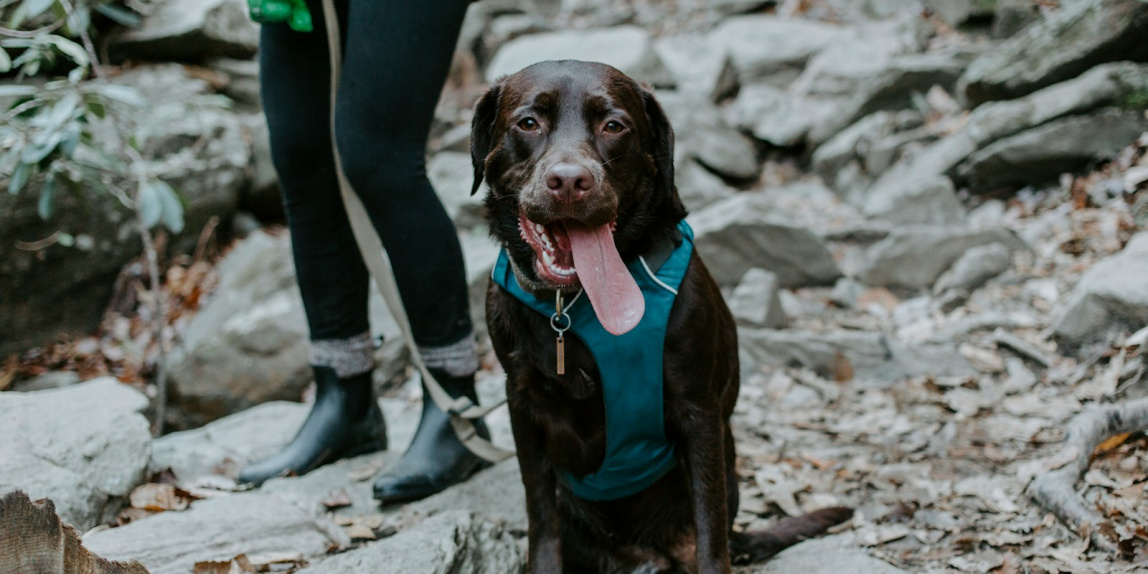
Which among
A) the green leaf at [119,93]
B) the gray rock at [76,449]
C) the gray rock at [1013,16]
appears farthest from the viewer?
the gray rock at [1013,16]

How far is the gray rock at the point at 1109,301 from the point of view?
11.8 feet

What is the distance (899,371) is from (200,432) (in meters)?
3.24

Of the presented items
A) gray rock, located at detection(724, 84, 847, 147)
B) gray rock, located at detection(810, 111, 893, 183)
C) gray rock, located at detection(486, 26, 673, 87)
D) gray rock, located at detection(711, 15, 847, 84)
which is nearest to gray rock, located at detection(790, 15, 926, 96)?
gray rock, located at detection(724, 84, 847, 147)

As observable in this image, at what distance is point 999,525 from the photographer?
2631mm

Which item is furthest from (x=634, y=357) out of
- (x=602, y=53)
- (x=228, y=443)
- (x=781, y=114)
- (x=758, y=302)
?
(x=602, y=53)

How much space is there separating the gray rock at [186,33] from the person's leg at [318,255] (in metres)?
4.47

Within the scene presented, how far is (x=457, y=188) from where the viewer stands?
717 centimetres

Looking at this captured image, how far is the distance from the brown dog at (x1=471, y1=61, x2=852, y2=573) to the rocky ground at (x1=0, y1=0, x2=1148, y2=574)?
37cm

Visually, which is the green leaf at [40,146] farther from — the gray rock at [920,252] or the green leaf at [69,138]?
the gray rock at [920,252]

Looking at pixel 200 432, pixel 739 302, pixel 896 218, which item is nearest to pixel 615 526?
pixel 200 432

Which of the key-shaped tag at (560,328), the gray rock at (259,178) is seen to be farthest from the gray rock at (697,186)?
the key-shaped tag at (560,328)

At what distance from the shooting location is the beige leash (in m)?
2.49

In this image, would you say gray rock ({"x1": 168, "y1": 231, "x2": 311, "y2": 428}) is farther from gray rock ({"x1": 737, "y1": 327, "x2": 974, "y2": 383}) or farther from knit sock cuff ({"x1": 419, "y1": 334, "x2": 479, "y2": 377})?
gray rock ({"x1": 737, "y1": 327, "x2": 974, "y2": 383})

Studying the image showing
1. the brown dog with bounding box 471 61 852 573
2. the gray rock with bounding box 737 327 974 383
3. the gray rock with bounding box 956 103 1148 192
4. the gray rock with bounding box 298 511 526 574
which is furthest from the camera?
the gray rock with bounding box 956 103 1148 192
